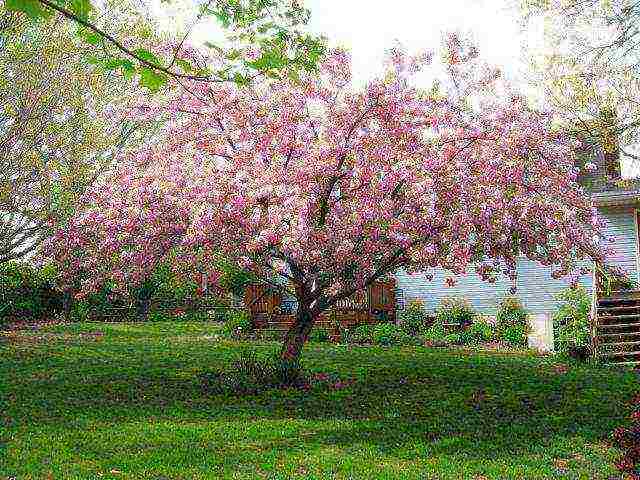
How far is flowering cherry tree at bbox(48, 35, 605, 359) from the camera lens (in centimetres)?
930

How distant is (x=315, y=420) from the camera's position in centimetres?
884

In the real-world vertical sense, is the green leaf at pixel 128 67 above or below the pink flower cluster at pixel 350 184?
below

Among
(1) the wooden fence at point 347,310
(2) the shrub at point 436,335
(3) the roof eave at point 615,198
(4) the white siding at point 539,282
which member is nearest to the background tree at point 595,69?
(3) the roof eave at point 615,198

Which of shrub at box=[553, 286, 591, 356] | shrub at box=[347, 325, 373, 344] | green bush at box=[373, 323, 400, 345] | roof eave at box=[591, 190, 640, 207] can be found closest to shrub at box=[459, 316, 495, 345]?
green bush at box=[373, 323, 400, 345]

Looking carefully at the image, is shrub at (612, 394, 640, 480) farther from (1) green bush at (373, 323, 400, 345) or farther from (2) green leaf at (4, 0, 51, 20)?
(1) green bush at (373, 323, 400, 345)

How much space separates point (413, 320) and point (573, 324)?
4.55 m

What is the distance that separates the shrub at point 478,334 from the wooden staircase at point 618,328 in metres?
2.67

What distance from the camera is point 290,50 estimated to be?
4223 mm

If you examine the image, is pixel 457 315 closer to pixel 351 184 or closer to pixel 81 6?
pixel 351 184

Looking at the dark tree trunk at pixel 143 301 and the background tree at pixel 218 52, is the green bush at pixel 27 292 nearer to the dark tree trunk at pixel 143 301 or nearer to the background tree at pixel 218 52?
the dark tree trunk at pixel 143 301

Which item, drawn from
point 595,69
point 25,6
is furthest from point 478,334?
point 25,6

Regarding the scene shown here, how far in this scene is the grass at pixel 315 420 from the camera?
22.2 ft

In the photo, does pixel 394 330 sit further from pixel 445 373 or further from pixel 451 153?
pixel 451 153

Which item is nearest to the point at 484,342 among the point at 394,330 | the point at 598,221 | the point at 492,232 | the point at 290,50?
the point at 394,330
